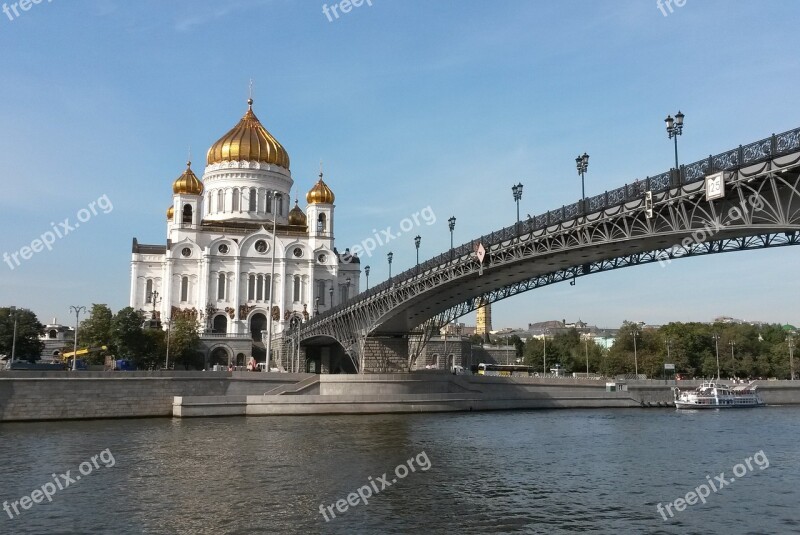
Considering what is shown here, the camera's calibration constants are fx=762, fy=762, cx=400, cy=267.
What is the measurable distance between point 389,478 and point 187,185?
5933 centimetres

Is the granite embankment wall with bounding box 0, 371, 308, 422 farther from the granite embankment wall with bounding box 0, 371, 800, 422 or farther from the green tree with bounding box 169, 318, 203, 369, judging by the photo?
the green tree with bounding box 169, 318, 203, 369

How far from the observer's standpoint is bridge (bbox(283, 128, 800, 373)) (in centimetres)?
2119

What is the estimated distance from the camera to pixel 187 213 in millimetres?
75312

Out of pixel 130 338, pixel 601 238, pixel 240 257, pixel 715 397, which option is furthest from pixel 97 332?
pixel 715 397

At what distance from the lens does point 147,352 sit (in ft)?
190

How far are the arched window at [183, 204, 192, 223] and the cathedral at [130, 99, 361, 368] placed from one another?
0.14 metres

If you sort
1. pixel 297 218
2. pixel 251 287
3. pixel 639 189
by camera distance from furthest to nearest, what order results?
pixel 297 218 → pixel 251 287 → pixel 639 189

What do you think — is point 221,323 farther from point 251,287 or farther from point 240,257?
point 240,257

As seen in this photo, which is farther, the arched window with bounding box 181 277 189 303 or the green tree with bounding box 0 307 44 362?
the arched window with bounding box 181 277 189 303

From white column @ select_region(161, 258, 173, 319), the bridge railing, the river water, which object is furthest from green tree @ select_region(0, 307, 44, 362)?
the bridge railing

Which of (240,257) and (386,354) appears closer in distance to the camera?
(386,354)

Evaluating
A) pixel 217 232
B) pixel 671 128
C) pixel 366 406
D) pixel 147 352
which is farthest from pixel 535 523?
pixel 217 232

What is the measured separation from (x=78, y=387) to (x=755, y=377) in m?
62.4

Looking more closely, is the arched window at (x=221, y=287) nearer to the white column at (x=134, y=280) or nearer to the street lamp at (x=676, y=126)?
the white column at (x=134, y=280)
